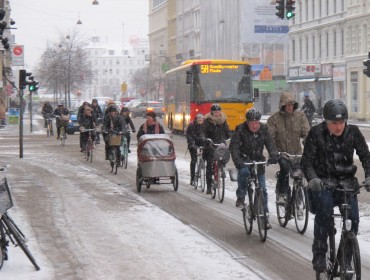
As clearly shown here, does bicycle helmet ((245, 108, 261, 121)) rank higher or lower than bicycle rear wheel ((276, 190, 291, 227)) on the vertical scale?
higher

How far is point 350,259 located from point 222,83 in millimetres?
33837

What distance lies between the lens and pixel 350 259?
763 cm

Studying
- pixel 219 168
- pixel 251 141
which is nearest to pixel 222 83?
pixel 219 168

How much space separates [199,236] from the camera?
12.4 metres

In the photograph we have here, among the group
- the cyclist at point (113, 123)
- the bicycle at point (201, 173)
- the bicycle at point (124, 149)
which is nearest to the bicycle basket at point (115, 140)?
the cyclist at point (113, 123)

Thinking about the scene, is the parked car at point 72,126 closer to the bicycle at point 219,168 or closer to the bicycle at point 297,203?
the bicycle at point 219,168

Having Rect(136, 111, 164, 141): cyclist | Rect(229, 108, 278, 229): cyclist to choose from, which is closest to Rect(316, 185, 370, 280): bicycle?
Rect(229, 108, 278, 229): cyclist

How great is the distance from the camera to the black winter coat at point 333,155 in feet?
26.2

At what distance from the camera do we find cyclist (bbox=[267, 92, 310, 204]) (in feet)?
43.3

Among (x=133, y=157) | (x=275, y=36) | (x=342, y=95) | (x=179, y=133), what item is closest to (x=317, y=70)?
(x=342, y=95)

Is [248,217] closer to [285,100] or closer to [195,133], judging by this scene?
[285,100]

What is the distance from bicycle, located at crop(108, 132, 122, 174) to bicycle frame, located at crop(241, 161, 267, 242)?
37.2 feet

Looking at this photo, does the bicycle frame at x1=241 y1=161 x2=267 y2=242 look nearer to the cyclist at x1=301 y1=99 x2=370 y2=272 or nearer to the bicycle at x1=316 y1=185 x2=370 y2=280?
the cyclist at x1=301 y1=99 x2=370 y2=272

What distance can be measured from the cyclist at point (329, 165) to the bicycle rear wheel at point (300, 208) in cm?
452
